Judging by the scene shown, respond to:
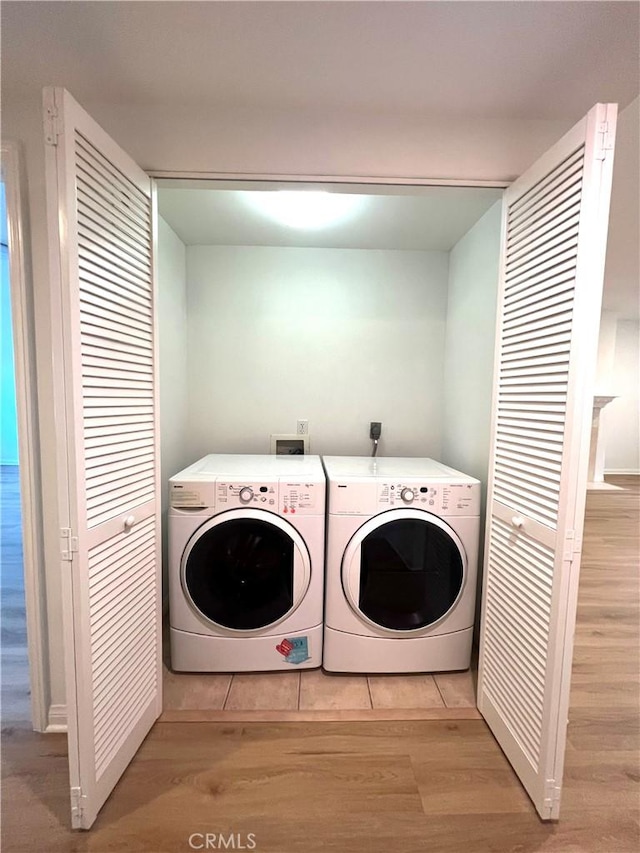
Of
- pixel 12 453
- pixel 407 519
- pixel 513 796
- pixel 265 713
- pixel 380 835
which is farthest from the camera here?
pixel 12 453

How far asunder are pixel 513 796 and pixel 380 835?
18.2 inches

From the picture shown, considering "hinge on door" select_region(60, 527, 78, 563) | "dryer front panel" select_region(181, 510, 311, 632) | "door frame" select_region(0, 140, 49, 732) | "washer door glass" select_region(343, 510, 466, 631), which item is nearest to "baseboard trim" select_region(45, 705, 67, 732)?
"door frame" select_region(0, 140, 49, 732)

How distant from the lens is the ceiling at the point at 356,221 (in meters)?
1.77

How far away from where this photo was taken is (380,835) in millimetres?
1129

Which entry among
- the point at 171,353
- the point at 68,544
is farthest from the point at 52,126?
the point at 171,353

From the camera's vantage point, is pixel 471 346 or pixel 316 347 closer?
pixel 471 346

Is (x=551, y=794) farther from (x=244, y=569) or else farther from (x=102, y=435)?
(x=102, y=435)

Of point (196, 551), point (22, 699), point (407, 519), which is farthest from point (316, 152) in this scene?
point (22, 699)

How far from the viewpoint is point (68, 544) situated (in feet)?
3.39

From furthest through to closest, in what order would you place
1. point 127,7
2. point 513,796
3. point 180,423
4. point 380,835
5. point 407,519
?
point 180,423, point 407,519, point 513,796, point 380,835, point 127,7

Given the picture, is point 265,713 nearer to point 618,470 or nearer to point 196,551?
point 196,551

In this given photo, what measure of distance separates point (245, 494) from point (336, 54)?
1.52 metres

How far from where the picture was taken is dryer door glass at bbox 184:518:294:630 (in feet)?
5.43

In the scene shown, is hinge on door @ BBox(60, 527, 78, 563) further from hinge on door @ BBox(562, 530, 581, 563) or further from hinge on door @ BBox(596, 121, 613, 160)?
hinge on door @ BBox(596, 121, 613, 160)
